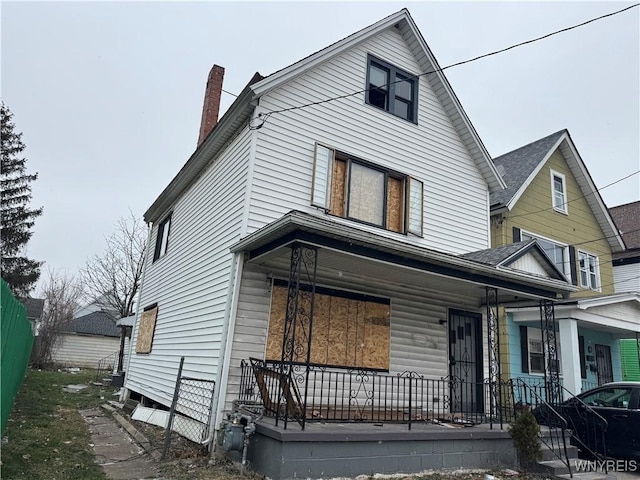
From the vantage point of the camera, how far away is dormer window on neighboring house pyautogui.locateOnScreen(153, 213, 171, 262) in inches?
542

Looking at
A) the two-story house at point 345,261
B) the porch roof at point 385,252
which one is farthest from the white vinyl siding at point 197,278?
the porch roof at point 385,252

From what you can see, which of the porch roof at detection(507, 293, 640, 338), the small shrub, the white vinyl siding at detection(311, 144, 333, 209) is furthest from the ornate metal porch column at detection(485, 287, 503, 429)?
the white vinyl siding at detection(311, 144, 333, 209)

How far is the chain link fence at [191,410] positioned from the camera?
762cm

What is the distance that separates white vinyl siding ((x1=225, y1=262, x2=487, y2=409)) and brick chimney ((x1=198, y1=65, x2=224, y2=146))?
6.37m

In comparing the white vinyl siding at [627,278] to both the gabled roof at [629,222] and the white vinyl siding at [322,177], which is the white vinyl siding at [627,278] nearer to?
the gabled roof at [629,222]

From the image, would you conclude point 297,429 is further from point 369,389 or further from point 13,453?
point 13,453

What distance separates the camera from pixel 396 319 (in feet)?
32.3

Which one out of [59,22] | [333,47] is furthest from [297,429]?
[59,22]

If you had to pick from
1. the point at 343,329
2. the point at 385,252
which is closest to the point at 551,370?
the point at 343,329

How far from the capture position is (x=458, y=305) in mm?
10930

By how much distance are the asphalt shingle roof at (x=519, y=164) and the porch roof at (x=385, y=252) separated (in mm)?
5159

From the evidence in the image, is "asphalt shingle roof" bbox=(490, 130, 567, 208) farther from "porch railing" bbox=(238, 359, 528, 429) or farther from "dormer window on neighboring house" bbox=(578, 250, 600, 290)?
"porch railing" bbox=(238, 359, 528, 429)

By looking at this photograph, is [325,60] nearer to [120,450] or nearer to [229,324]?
[229,324]

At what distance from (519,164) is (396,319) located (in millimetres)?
9338
